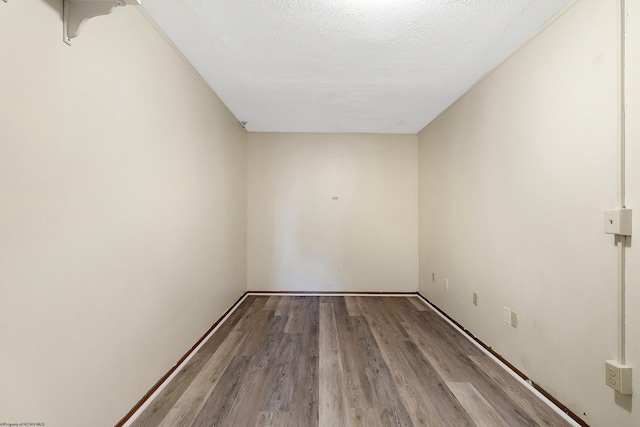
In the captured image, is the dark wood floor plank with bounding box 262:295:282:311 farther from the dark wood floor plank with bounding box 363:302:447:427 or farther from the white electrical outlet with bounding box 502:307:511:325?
the white electrical outlet with bounding box 502:307:511:325

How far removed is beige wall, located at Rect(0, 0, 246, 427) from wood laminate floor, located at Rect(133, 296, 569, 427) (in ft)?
1.05

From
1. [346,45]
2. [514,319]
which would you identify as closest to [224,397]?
[514,319]

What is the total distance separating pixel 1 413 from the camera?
83 cm

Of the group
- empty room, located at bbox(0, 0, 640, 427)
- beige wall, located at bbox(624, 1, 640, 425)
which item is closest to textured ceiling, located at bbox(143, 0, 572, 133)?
empty room, located at bbox(0, 0, 640, 427)

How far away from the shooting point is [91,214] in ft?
3.70

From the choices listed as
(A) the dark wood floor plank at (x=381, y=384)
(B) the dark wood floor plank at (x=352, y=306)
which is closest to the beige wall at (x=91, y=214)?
(A) the dark wood floor plank at (x=381, y=384)

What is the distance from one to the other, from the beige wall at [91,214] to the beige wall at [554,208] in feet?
7.93

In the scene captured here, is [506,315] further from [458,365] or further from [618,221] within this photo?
[618,221]

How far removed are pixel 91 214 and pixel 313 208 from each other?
2660 millimetres

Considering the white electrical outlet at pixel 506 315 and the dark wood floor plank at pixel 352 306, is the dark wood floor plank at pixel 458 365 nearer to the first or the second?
the white electrical outlet at pixel 506 315

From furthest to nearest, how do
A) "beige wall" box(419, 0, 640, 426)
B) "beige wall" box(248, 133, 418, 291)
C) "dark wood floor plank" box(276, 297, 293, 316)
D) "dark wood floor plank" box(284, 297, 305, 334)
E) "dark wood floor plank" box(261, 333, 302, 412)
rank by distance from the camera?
"beige wall" box(248, 133, 418, 291) → "dark wood floor plank" box(276, 297, 293, 316) → "dark wood floor plank" box(284, 297, 305, 334) → "dark wood floor plank" box(261, 333, 302, 412) → "beige wall" box(419, 0, 640, 426)

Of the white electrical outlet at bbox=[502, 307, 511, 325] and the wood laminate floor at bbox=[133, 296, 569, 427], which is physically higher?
the white electrical outlet at bbox=[502, 307, 511, 325]

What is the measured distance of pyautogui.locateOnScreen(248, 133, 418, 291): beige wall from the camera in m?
3.61

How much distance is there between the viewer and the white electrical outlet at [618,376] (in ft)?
3.74
